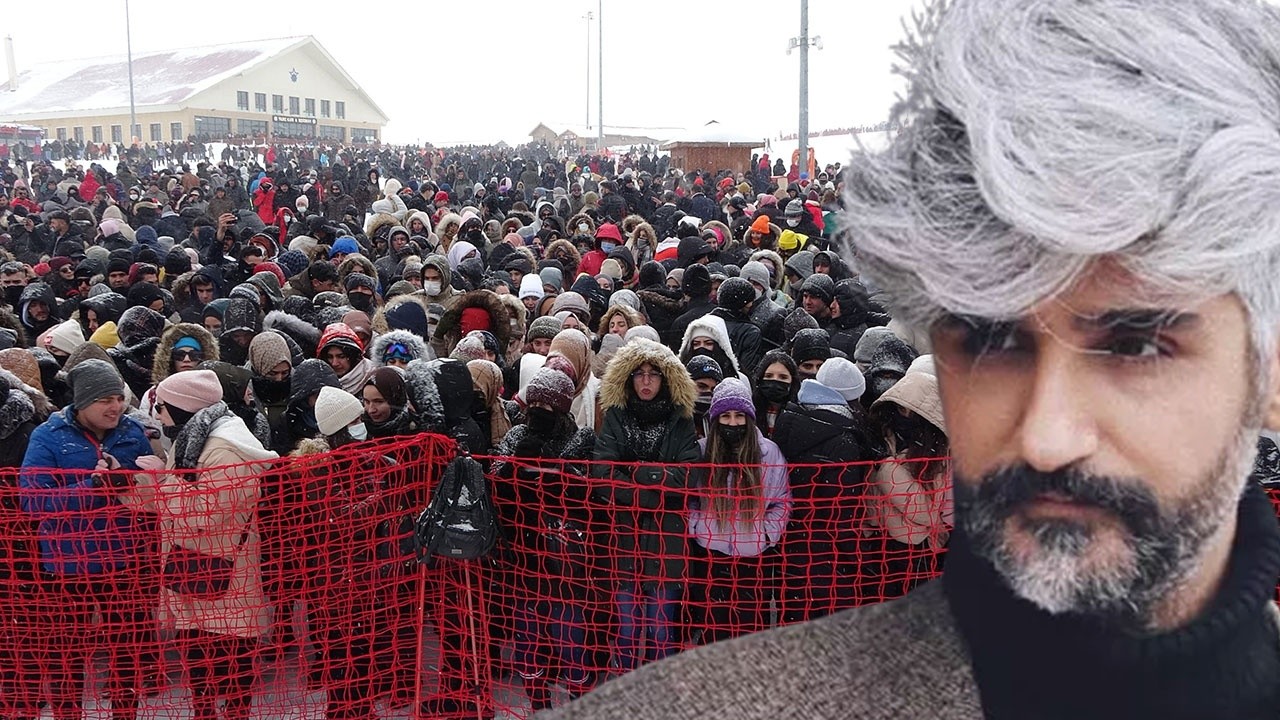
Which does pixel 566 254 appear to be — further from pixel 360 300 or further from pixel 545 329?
pixel 545 329

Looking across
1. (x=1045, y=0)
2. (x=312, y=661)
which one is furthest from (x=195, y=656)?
(x=1045, y=0)

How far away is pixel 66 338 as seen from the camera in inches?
267

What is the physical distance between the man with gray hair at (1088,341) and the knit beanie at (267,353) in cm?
534

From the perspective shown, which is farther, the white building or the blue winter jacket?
the white building

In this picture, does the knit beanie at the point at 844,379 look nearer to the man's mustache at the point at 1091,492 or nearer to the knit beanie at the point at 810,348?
the knit beanie at the point at 810,348

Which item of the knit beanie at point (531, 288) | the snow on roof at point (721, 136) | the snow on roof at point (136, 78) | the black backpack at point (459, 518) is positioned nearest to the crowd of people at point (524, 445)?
the black backpack at point (459, 518)

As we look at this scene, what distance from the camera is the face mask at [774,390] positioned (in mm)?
5293

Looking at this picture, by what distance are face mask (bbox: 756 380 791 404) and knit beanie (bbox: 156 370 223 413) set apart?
2.67m

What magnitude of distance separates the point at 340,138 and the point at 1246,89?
6394 centimetres

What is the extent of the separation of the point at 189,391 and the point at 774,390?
9.33 ft

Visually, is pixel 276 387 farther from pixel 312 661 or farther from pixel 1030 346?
pixel 1030 346

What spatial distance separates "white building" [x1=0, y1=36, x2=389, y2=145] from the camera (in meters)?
52.8

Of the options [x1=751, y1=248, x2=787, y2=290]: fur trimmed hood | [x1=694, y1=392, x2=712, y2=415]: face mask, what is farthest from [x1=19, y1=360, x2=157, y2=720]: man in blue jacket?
[x1=751, y1=248, x2=787, y2=290]: fur trimmed hood

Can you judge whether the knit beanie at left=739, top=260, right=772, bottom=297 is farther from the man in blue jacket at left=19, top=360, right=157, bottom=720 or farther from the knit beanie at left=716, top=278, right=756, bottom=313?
the man in blue jacket at left=19, top=360, right=157, bottom=720
